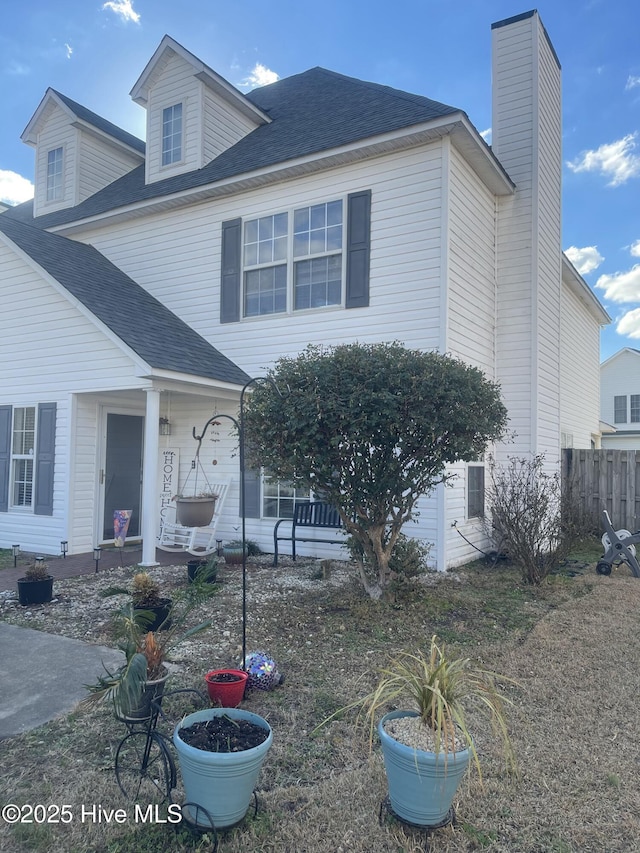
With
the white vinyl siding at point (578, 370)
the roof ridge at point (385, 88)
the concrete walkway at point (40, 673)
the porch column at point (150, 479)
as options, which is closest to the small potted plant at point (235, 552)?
the porch column at point (150, 479)

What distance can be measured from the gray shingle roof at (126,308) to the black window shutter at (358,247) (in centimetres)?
216

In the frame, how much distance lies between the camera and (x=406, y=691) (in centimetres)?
273

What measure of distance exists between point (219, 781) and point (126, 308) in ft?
25.2

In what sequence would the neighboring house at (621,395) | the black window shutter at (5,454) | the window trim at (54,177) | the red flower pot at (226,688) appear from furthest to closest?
1. the neighboring house at (621,395)
2. the window trim at (54,177)
3. the black window shutter at (5,454)
4. the red flower pot at (226,688)

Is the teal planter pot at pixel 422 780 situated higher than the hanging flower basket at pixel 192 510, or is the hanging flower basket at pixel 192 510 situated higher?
the hanging flower basket at pixel 192 510

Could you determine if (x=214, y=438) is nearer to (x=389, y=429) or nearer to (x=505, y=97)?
(x=389, y=429)

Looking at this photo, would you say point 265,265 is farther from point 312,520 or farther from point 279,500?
point 312,520

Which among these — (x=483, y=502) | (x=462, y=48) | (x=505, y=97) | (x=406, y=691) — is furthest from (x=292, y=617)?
(x=462, y=48)

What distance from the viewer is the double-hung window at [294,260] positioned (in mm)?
8328

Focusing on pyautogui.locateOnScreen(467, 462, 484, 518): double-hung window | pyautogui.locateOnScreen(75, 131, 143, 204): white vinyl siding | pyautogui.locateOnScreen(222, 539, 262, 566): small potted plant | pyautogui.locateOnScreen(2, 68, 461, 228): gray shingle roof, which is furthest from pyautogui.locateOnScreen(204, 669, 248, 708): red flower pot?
pyautogui.locateOnScreen(75, 131, 143, 204): white vinyl siding

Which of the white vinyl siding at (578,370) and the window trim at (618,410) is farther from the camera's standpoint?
the window trim at (618,410)

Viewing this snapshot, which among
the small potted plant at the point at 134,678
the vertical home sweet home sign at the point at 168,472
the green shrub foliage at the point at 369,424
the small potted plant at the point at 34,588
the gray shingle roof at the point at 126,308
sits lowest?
the small potted plant at the point at 34,588

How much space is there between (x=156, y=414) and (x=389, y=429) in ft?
12.1

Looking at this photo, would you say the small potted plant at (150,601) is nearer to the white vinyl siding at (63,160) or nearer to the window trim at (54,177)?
the white vinyl siding at (63,160)
